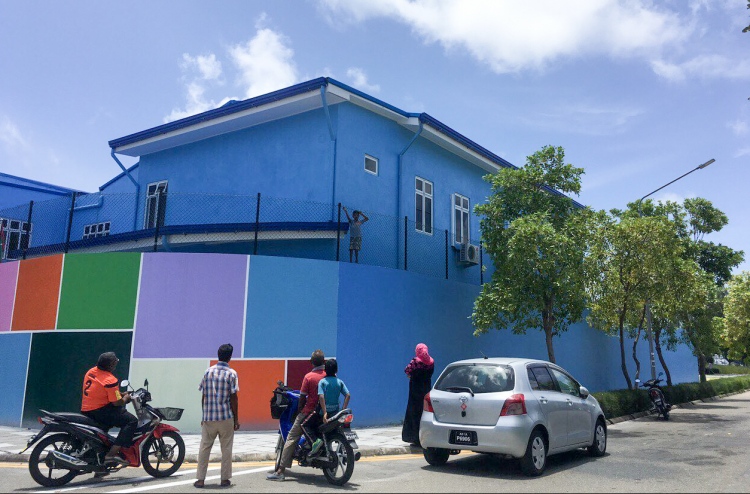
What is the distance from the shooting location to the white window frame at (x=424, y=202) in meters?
18.3

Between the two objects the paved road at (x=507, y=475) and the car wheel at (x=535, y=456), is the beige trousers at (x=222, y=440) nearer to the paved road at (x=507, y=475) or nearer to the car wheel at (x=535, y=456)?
the paved road at (x=507, y=475)

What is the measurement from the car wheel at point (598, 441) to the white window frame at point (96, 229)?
55.9 ft

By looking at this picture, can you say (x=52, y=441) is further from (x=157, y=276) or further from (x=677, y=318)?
(x=677, y=318)

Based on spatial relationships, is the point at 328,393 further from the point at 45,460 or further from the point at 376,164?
the point at 376,164

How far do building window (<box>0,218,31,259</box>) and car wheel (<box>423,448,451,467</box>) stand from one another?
1178cm

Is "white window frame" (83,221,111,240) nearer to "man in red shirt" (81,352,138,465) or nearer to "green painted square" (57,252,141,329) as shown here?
"green painted square" (57,252,141,329)

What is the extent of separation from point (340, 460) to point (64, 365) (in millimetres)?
7917

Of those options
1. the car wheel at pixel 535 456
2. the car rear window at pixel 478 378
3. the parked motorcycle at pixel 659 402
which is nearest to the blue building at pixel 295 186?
the car rear window at pixel 478 378

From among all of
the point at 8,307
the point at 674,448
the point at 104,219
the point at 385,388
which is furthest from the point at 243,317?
the point at 104,219

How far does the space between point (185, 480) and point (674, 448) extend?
28.5 feet

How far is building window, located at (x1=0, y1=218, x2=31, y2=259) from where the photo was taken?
1527 cm

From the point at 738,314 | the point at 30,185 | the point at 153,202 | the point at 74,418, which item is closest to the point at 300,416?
the point at 74,418

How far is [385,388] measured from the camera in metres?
13.7

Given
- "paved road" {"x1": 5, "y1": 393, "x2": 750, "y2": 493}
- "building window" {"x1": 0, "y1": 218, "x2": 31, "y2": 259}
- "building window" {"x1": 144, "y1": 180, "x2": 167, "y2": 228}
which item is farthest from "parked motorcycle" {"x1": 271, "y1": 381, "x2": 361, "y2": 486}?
"building window" {"x1": 144, "y1": 180, "x2": 167, "y2": 228}
